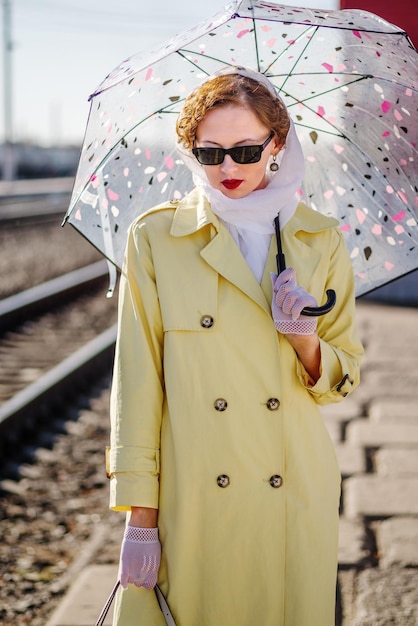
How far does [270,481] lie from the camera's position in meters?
2.33

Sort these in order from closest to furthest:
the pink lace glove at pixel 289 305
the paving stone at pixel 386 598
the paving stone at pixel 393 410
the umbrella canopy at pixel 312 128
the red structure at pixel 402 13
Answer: the pink lace glove at pixel 289 305 → the umbrella canopy at pixel 312 128 → the red structure at pixel 402 13 → the paving stone at pixel 386 598 → the paving stone at pixel 393 410

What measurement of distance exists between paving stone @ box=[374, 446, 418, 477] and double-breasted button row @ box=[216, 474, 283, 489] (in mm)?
3301

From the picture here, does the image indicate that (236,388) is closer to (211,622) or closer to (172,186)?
(211,622)

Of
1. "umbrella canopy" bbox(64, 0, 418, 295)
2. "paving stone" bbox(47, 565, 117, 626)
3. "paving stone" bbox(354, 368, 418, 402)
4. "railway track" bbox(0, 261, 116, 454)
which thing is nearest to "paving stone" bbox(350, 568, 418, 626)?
"paving stone" bbox(47, 565, 117, 626)

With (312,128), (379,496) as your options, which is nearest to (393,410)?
(379,496)

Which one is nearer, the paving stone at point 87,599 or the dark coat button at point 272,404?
the dark coat button at point 272,404

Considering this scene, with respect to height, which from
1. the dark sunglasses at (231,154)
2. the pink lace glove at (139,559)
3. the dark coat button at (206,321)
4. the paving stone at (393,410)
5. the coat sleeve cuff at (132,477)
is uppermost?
the paving stone at (393,410)

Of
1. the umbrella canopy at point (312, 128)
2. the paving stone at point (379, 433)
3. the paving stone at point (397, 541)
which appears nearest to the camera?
the umbrella canopy at point (312, 128)

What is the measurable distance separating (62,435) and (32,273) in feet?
27.6

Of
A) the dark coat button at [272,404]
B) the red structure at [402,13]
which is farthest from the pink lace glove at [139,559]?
the red structure at [402,13]

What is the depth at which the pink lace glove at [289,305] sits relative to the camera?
2.17 metres

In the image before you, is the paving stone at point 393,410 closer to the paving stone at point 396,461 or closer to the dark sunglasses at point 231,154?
the paving stone at point 396,461

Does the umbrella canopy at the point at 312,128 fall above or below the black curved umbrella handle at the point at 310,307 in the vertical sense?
above

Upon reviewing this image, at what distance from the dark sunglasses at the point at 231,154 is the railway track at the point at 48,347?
4365mm
